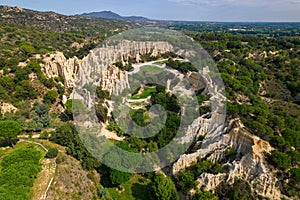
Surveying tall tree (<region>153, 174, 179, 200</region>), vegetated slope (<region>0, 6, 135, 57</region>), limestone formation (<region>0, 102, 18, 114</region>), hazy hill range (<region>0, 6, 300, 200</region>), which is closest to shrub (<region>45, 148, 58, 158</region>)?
hazy hill range (<region>0, 6, 300, 200</region>)

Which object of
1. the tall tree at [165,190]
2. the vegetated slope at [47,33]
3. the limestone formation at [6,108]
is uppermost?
the vegetated slope at [47,33]

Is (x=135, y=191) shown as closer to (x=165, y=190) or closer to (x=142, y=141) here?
(x=165, y=190)

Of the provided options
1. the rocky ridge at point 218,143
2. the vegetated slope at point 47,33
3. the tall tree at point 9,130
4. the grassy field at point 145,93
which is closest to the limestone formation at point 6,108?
the tall tree at point 9,130

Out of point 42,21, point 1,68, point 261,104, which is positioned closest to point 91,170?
point 261,104

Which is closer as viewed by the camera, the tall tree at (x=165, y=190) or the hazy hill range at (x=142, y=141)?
the tall tree at (x=165, y=190)

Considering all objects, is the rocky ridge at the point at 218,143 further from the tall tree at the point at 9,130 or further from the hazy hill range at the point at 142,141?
the tall tree at the point at 9,130

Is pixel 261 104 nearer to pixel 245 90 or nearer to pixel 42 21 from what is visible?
pixel 245 90

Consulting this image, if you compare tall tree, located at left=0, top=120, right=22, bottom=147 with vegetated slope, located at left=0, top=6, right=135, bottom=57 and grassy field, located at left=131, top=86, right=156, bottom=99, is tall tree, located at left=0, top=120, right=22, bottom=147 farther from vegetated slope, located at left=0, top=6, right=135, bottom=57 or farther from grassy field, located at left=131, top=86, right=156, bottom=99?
vegetated slope, located at left=0, top=6, right=135, bottom=57

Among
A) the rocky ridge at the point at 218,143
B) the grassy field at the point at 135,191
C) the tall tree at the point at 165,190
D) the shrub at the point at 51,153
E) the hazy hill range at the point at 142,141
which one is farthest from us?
the shrub at the point at 51,153

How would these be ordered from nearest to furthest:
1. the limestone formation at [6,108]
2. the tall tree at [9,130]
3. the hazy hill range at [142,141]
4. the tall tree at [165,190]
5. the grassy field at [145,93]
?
the tall tree at [165,190], the hazy hill range at [142,141], the tall tree at [9,130], the limestone formation at [6,108], the grassy field at [145,93]
